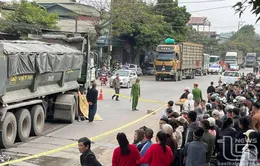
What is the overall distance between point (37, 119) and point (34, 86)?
1234mm

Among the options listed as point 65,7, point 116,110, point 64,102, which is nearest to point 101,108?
point 116,110

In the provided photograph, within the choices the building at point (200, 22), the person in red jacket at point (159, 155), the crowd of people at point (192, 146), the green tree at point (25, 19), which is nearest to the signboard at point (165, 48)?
the green tree at point (25, 19)

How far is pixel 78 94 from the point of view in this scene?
17750mm

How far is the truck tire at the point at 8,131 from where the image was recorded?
38.6ft

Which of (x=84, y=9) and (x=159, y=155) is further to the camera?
(x=84, y=9)

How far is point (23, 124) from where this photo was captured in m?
13.2

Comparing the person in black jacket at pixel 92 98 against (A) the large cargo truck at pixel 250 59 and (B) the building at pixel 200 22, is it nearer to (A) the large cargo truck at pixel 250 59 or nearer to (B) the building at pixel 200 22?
(A) the large cargo truck at pixel 250 59

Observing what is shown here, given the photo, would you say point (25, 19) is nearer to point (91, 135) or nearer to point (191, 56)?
point (191, 56)

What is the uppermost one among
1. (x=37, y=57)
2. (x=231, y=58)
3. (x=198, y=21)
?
(x=198, y=21)

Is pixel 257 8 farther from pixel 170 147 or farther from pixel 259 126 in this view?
pixel 259 126

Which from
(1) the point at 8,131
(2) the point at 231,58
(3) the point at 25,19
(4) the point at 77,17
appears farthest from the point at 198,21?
(1) the point at 8,131

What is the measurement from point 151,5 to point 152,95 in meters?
28.0

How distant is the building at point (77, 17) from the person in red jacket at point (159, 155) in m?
36.2

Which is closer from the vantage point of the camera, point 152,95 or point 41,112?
point 41,112
